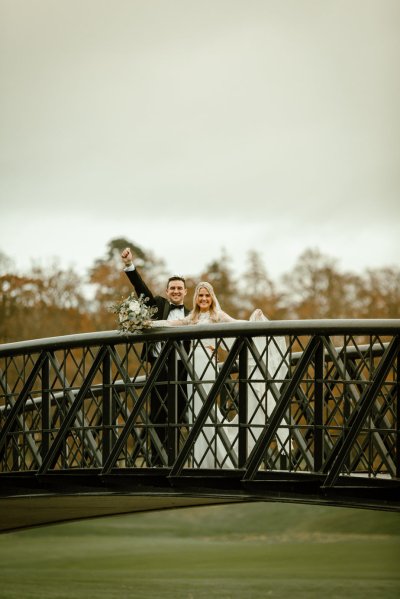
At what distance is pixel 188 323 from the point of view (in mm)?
13055

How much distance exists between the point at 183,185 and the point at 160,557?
1970 cm

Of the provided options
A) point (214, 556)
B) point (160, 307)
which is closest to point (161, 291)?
point (214, 556)

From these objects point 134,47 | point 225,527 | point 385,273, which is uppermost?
point 134,47

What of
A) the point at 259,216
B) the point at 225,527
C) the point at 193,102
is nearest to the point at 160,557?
the point at 225,527

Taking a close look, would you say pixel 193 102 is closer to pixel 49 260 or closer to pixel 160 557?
pixel 49 260

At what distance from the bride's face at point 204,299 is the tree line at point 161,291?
32.9 metres

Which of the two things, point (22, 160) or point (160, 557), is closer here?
point (160, 557)

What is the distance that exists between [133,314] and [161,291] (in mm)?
34291

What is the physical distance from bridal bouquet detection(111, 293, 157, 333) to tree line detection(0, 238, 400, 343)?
32.8 metres

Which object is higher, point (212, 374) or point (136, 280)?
point (136, 280)

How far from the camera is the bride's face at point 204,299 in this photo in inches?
502

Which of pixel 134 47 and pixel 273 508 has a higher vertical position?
pixel 134 47

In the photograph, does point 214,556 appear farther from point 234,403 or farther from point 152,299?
point 234,403

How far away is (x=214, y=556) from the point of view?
4384cm
